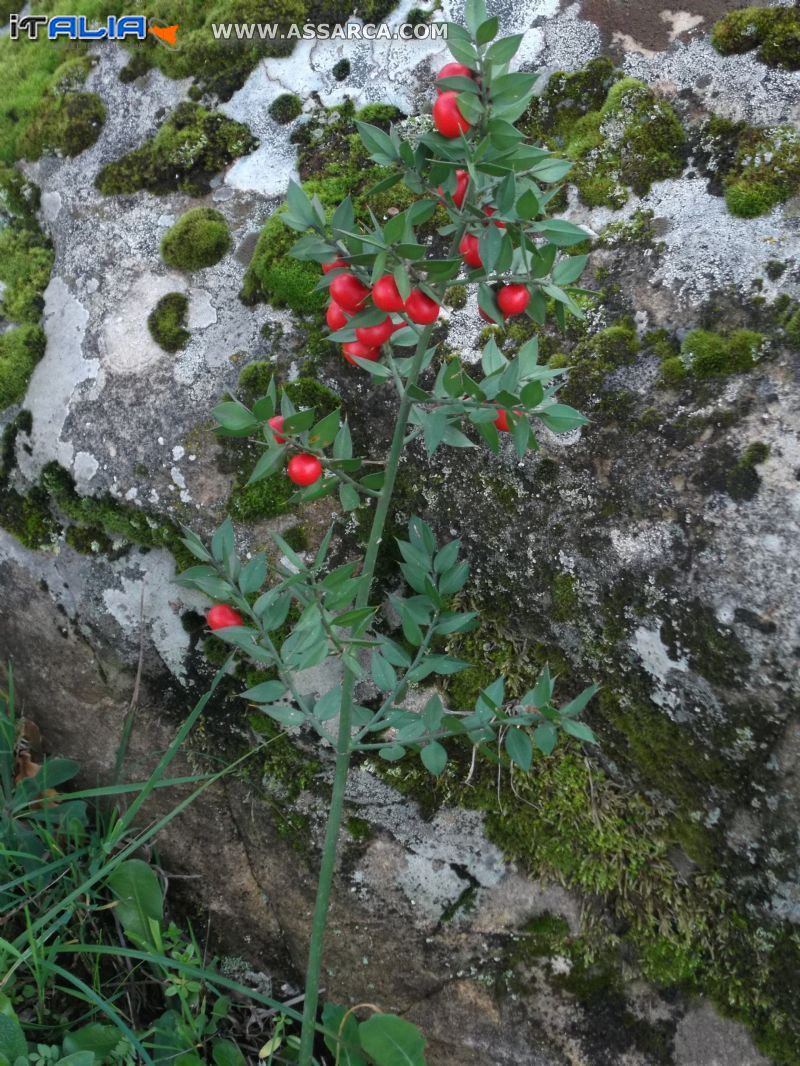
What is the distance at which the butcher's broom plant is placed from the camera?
54.7 inches

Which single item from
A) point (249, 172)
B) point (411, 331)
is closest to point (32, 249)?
point (249, 172)

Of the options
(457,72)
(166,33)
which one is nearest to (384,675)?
(457,72)

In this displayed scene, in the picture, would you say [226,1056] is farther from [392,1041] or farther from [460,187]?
[460,187]

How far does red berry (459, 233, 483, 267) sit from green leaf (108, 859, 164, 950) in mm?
1940

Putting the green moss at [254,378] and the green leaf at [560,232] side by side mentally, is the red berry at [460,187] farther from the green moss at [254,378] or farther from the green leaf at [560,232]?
the green moss at [254,378]

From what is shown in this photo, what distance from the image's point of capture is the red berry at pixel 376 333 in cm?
165

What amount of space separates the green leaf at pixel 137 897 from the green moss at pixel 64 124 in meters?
2.31

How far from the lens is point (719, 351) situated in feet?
6.81

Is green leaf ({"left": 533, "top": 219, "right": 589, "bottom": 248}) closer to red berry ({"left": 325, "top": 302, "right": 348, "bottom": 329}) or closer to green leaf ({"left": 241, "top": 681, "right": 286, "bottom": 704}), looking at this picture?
red berry ({"left": 325, "top": 302, "right": 348, "bottom": 329})

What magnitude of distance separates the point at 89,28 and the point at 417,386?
215 cm

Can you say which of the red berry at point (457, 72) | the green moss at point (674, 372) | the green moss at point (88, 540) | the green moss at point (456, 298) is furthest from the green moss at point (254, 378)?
the red berry at point (457, 72)

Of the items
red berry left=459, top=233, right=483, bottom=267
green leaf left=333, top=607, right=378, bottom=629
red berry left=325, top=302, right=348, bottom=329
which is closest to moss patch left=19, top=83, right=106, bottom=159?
red berry left=325, top=302, right=348, bottom=329

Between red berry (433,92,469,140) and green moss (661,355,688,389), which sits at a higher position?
red berry (433,92,469,140)

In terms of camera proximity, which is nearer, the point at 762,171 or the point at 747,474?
the point at 747,474
